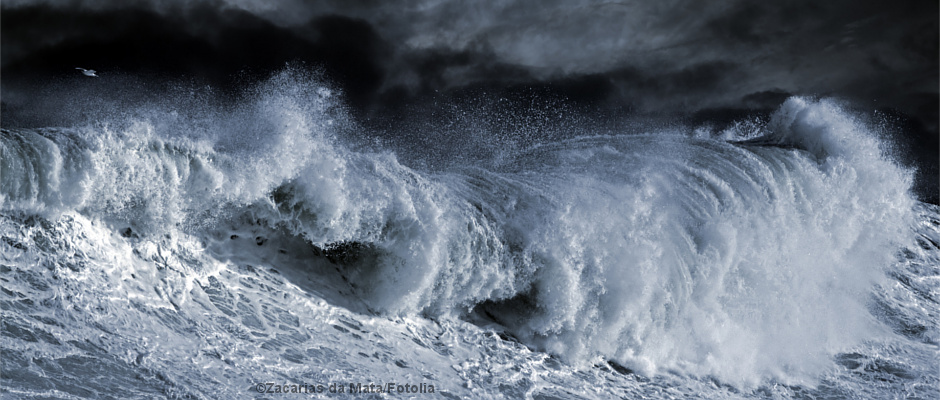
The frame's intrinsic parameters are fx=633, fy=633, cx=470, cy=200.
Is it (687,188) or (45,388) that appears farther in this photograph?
(687,188)

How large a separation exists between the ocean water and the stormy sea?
24 millimetres

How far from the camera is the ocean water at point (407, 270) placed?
5223 millimetres

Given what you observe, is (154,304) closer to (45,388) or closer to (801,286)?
(45,388)

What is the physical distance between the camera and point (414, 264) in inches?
256

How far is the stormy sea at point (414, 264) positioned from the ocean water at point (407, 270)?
2 cm

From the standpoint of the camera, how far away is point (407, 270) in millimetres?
6508

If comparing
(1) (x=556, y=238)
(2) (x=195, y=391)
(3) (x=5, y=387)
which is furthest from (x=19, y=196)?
(1) (x=556, y=238)

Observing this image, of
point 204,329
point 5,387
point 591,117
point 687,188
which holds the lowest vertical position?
point 5,387

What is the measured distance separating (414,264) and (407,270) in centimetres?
9

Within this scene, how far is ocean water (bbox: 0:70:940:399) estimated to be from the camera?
5223mm

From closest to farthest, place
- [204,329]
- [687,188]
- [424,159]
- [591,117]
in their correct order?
1. [204,329]
2. [687,188]
3. [424,159]
4. [591,117]

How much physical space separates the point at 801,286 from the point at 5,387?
822 cm

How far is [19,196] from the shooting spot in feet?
18.6

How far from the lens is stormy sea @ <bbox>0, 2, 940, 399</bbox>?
525cm
